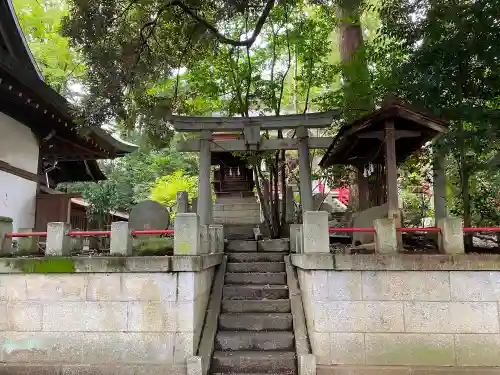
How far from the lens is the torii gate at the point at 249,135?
10672 millimetres

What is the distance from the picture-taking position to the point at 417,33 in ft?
31.4

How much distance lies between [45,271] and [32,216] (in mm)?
4665

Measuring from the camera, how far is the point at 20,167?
9.89 metres

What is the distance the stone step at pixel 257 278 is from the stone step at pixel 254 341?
1799 mm

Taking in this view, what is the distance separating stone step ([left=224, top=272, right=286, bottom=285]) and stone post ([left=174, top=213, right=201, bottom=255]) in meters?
2.59

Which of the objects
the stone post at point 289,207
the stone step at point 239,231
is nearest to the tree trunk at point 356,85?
the stone post at point 289,207

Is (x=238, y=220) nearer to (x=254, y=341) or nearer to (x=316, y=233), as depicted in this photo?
(x=254, y=341)

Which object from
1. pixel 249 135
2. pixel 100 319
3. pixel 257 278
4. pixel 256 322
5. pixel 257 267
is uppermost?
pixel 249 135

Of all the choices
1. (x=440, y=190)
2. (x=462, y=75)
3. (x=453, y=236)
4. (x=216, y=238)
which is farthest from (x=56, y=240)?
(x=462, y=75)

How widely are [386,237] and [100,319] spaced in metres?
4.93

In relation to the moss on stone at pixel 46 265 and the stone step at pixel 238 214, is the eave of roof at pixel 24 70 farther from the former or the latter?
the stone step at pixel 238 214

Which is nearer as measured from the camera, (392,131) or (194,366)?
(194,366)

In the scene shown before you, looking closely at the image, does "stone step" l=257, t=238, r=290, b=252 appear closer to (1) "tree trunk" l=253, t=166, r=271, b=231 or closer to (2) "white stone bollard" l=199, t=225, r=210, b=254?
(2) "white stone bollard" l=199, t=225, r=210, b=254

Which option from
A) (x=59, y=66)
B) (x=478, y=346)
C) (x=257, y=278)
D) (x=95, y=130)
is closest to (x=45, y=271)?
(x=257, y=278)
